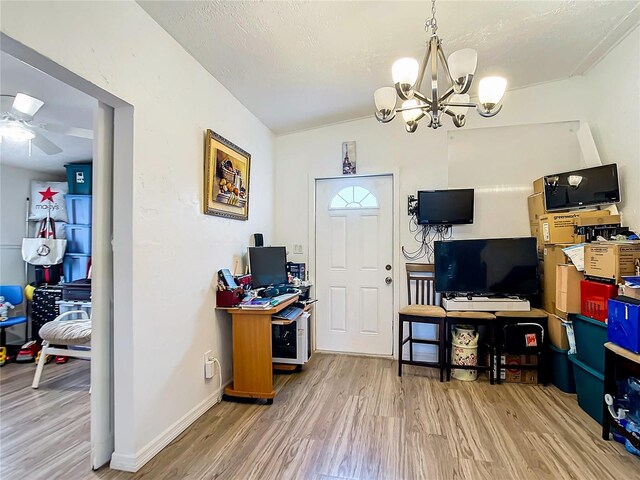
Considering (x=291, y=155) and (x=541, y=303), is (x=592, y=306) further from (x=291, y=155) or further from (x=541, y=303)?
(x=291, y=155)

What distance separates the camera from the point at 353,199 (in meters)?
3.86

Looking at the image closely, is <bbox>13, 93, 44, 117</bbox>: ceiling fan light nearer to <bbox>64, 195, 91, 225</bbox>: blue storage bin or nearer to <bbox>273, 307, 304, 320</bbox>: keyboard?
<bbox>64, 195, 91, 225</bbox>: blue storage bin

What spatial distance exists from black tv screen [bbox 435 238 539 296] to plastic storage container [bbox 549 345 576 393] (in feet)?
1.87

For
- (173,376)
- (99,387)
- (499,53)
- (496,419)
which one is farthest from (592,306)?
(99,387)

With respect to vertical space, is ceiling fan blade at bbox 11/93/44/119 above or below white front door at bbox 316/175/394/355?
above

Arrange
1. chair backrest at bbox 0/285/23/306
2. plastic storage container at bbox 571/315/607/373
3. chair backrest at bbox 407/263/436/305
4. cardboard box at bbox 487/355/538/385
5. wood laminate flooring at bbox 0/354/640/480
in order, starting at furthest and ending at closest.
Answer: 1. chair backrest at bbox 0/285/23/306
2. chair backrest at bbox 407/263/436/305
3. cardboard box at bbox 487/355/538/385
4. plastic storage container at bbox 571/315/607/373
5. wood laminate flooring at bbox 0/354/640/480

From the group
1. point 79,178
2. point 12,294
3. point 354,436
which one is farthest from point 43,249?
point 354,436

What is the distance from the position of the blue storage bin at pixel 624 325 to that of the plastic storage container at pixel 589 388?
48 centimetres

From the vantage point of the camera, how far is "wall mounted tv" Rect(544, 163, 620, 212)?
8.71 feet

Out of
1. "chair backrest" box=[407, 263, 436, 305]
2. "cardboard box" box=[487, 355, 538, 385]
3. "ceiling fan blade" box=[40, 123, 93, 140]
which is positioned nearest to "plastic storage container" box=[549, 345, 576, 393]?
"cardboard box" box=[487, 355, 538, 385]

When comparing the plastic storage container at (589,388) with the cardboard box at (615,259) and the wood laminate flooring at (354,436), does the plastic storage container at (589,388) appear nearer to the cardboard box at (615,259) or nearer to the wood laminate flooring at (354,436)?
the wood laminate flooring at (354,436)

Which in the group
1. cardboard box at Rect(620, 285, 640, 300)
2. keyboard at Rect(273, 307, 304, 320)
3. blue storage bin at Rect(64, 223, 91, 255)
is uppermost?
blue storage bin at Rect(64, 223, 91, 255)

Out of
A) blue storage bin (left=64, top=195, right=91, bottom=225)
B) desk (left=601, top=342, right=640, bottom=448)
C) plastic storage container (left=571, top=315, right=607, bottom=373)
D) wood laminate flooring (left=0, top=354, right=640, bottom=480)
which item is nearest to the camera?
wood laminate flooring (left=0, top=354, right=640, bottom=480)

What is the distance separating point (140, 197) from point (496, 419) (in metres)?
2.89
